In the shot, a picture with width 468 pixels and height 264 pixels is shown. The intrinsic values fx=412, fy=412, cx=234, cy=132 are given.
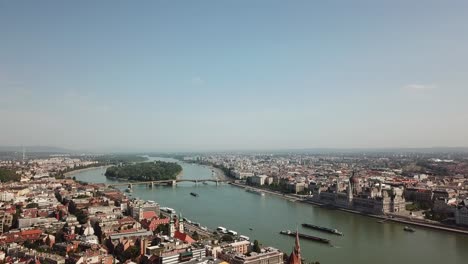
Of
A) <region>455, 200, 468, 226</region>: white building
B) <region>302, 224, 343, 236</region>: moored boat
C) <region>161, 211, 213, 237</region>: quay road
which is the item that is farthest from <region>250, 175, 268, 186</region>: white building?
<region>455, 200, 468, 226</region>: white building

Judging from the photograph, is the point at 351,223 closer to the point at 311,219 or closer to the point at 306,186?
the point at 311,219

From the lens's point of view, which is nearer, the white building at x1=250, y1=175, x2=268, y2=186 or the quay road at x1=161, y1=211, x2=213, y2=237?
the quay road at x1=161, y1=211, x2=213, y2=237

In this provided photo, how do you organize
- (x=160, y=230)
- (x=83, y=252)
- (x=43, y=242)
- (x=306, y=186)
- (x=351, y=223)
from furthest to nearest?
(x=306, y=186) < (x=351, y=223) < (x=160, y=230) < (x=43, y=242) < (x=83, y=252)

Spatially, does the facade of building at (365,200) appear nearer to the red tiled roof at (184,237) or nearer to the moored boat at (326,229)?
the moored boat at (326,229)

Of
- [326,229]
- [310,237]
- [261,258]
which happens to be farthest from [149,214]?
[261,258]

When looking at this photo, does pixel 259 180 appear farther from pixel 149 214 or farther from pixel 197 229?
pixel 197 229

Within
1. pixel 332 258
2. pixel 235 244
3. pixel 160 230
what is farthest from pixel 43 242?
pixel 332 258

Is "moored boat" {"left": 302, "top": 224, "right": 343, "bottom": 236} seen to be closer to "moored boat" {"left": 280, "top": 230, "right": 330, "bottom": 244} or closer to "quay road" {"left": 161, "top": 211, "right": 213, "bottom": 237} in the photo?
"moored boat" {"left": 280, "top": 230, "right": 330, "bottom": 244}

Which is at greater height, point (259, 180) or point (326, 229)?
point (259, 180)

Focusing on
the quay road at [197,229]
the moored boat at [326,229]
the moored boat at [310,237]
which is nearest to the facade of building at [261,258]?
the moored boat at [310,237]
